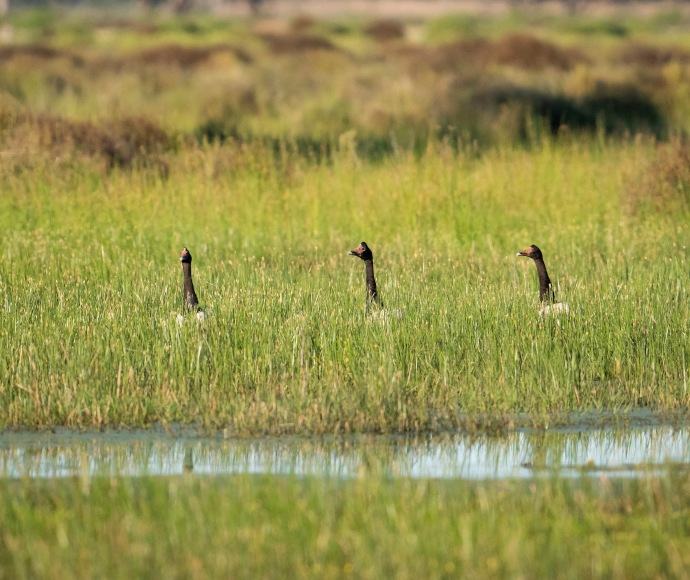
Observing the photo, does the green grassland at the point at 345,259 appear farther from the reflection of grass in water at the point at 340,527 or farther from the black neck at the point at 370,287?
the reflection of grass in water at the point at 340,527

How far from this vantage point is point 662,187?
14.4 meters

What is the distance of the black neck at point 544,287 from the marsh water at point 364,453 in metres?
2.31

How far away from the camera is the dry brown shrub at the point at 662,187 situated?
14352mm

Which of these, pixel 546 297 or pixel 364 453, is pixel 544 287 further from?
pixel 364 453

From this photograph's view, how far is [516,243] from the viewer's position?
13797 millimetres

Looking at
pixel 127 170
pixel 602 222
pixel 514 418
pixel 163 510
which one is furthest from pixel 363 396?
pixel 127 170

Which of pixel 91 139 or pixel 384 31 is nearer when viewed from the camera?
pixel 91 139

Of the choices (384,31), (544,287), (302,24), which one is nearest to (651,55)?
(384,31)

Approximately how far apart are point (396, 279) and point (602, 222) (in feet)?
15.4

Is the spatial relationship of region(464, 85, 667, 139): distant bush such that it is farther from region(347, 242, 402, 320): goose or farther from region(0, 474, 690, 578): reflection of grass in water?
region(0, 474, 690, 578): reflection of grass in water

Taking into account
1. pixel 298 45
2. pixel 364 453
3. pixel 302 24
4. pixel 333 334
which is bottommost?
pixel 364 453

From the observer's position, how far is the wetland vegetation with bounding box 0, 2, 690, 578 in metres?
5.29

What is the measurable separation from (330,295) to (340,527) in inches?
188

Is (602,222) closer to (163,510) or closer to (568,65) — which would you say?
(163,510)
